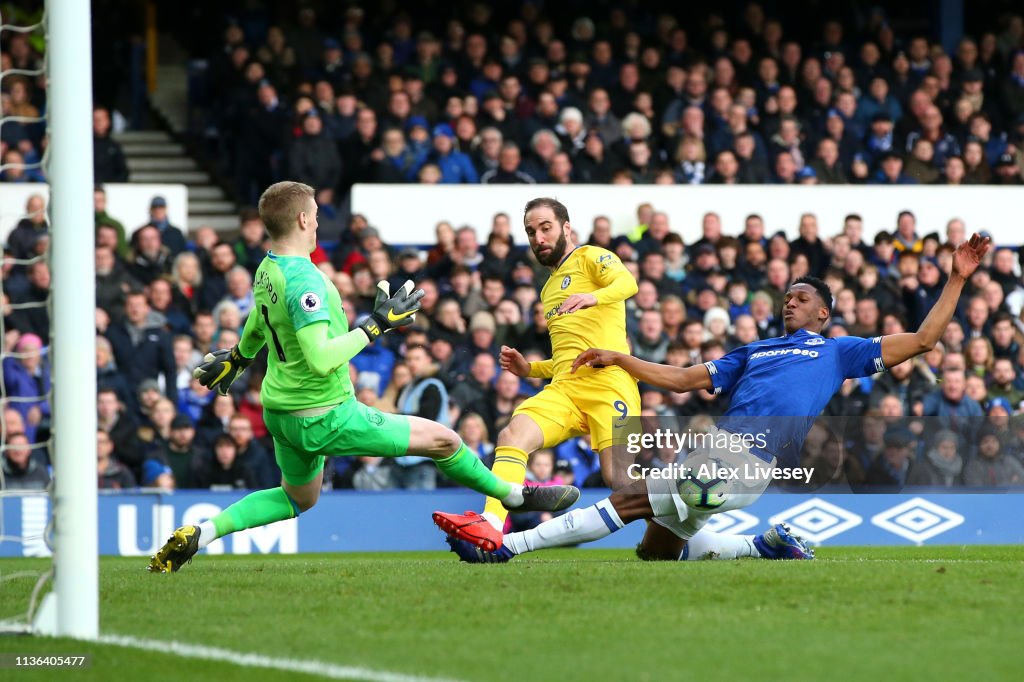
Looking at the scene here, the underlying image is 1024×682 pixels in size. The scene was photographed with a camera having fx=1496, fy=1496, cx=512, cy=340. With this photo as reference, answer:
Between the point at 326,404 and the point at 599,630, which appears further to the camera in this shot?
the point at 326,404

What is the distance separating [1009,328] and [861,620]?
945cm

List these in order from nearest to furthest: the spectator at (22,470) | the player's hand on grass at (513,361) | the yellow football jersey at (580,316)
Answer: the player's hand on grass at (513,361), the yellow football jersey at (580,316), the spectator at (22,470)

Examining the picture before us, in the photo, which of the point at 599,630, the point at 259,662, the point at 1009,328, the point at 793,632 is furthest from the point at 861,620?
the point at 1009,328

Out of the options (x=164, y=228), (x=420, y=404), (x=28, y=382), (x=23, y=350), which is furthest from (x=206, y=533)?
(x=164, y=228)

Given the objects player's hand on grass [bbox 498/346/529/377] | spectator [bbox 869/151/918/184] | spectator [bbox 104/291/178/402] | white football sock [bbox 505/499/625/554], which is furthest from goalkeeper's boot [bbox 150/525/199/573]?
spectator [bbox 869/151/918/184]

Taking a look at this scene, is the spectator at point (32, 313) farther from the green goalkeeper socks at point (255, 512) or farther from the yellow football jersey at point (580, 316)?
the green goalkeeper socks at point (255, 512)

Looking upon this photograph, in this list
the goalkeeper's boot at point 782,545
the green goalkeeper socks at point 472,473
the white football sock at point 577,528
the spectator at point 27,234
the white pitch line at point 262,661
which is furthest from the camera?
the spectator at point 27,234

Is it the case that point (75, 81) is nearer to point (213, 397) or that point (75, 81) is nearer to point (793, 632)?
point (793, 632)

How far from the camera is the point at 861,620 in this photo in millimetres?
6078

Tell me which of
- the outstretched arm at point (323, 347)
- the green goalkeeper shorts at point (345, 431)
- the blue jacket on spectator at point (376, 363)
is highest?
the outstretched arm at point (323, 347)

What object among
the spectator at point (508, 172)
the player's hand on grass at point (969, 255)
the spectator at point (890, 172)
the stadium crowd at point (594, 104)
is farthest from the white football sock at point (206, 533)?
the spectator at point (890, 172)

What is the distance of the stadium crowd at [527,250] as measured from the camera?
1316 centimetres

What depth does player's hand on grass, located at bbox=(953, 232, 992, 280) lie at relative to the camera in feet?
25.4

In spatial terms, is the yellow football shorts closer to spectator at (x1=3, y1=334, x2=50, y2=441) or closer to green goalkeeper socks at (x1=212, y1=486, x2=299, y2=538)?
green goalkeeper socks at (x1=212, y1=486, x2=299, y2=538)
